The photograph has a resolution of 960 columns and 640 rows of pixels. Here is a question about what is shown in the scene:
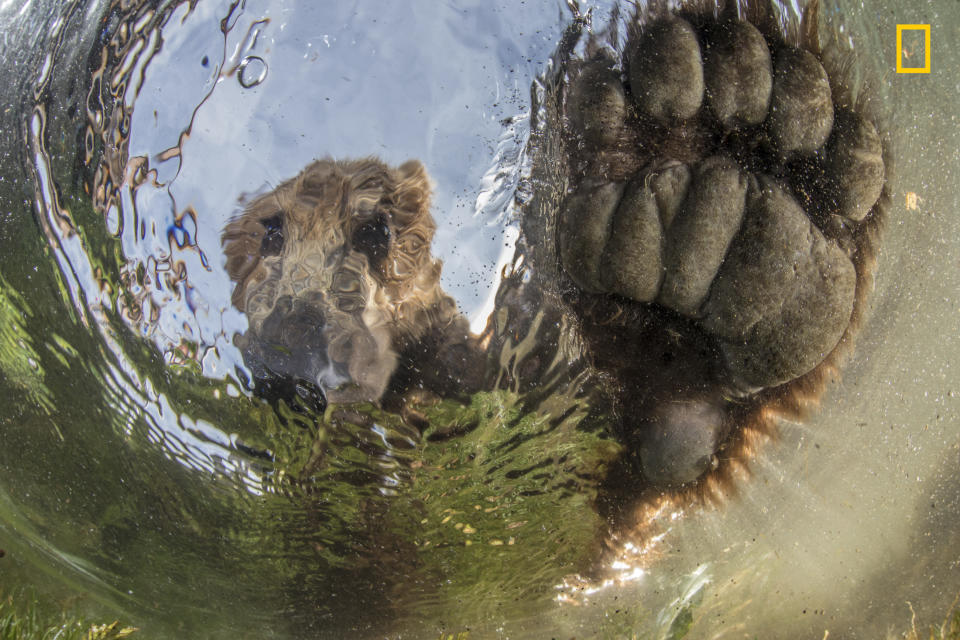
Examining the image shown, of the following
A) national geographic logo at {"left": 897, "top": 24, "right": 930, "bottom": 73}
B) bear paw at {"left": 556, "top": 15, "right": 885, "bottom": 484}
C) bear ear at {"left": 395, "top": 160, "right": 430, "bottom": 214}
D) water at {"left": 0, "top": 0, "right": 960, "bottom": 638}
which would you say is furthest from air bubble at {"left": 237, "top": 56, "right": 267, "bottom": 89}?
national geographic logo at {"left": 897, "top": 24, "right": 930, "bottom": 73}

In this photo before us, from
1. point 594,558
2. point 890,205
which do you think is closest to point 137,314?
point 594,558

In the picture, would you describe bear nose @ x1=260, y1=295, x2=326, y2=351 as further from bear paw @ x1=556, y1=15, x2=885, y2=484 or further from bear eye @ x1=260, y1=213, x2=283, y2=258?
bear paw @ x1=556, y1=15, x2=885, y2=484

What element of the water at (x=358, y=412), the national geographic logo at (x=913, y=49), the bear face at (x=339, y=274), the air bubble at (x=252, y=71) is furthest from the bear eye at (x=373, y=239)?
the national geographic logo at (x=913, y=49)

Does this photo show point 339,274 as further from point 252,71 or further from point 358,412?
point 252,71

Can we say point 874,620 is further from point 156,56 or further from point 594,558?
point 156,56

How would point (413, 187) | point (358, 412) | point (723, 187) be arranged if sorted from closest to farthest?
point (723, 187), point (413, 187), point (358, 412)

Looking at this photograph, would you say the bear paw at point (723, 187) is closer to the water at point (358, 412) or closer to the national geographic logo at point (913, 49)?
the water at point (358, 412)

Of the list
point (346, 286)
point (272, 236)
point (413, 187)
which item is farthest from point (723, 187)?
A: point (272, 236)

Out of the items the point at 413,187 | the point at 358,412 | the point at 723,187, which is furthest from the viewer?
the point at 358,412
